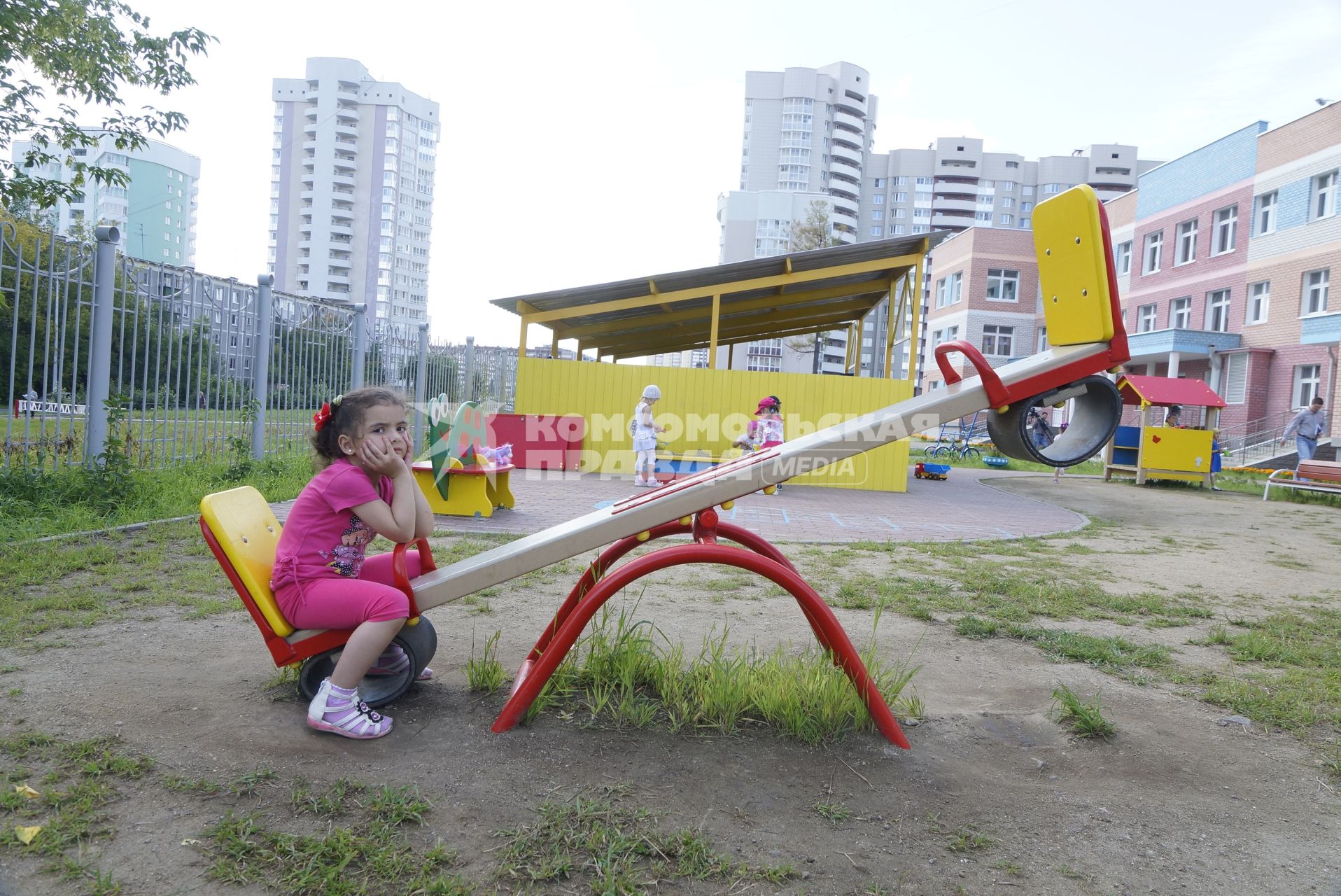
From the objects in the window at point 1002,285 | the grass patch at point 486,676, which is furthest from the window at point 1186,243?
the grass patch at point 486,676

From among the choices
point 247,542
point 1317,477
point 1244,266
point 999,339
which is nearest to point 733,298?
point 1317,477

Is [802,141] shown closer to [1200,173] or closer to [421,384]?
[1200,173]

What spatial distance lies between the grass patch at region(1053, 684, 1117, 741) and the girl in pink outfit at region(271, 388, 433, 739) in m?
2.51

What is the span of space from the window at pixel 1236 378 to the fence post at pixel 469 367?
24.9 meters

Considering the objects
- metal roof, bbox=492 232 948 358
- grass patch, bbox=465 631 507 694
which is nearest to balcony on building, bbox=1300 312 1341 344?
metal roof, bbox=492 232 948 358

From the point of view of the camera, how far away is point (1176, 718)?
135 inches

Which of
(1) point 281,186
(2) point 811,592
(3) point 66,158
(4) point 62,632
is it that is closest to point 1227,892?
(2) point 811,592

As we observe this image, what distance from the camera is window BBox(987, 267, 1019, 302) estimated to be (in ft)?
152

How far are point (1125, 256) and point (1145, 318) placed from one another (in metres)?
3.17

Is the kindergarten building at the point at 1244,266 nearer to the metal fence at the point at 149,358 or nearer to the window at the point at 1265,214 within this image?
the window at the point at 1265,214

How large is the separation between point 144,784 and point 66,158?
7.80m

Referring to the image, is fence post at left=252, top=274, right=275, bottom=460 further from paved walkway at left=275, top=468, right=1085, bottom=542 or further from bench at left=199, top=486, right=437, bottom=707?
bench at left=199, top=486, right=437, bottom=707

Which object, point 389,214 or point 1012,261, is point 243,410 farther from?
point 389,214

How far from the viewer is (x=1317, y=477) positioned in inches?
556
